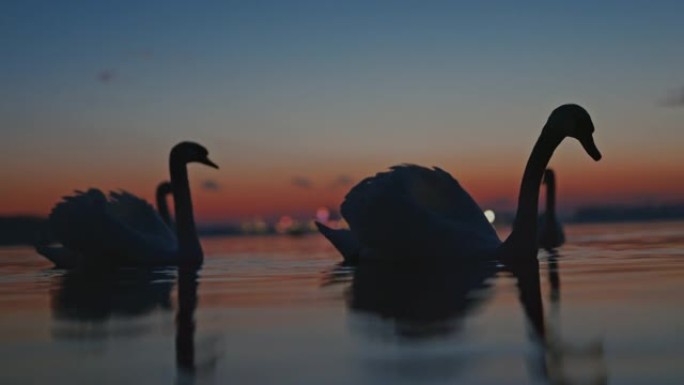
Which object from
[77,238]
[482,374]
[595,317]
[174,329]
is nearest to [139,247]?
[77,238]

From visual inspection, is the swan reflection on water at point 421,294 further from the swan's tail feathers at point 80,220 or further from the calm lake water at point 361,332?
the swan's tail feathers at point 80,220

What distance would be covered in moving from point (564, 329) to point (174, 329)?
2416 millimetres

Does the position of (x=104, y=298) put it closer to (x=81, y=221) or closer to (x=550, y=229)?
(x=81, y=221)

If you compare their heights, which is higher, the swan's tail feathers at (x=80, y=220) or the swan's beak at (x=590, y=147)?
the swan's beak at (x=590, y=147)

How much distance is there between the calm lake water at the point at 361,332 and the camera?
449cm

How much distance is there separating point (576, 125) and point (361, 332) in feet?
26.8

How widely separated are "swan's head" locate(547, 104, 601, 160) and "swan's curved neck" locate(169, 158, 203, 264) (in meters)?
5.98

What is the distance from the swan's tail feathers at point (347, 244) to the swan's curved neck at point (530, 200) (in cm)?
274

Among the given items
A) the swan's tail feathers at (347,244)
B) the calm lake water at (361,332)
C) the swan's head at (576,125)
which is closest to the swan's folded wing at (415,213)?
the swan's tail feathers at (347,244)

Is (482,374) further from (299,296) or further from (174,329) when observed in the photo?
(299,296)

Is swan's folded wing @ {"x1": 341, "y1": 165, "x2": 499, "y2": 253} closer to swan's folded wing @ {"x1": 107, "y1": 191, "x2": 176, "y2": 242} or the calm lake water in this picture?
the calm lake water

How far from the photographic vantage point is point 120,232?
15461 mm

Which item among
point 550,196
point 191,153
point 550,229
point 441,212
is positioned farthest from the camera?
point 550,196

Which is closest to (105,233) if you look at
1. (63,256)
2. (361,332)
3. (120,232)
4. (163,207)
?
(120,232)
